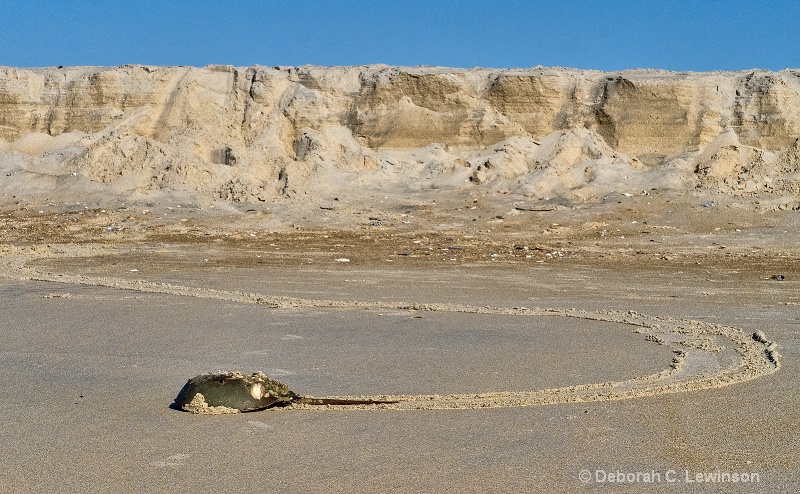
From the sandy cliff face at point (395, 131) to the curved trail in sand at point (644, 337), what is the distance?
10307 millimetres

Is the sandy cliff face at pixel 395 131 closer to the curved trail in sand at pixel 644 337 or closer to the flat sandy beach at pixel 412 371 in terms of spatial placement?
the flat sandy beach at pixel 412 371

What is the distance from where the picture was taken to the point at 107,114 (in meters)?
24.7

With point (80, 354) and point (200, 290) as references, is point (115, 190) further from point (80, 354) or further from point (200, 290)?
point (80, 354)

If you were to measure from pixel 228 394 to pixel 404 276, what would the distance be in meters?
7.14

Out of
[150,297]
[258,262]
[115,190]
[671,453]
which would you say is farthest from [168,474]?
[115,190]

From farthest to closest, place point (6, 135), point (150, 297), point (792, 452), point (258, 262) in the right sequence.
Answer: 1. point (6, 135)
2. point (258, 262)
3. point (150, 297)
4. point (792, 452)

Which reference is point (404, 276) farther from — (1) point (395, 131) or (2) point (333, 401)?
(1) point (395, 131)

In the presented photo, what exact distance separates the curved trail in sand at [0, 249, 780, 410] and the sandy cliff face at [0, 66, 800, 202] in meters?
10.3

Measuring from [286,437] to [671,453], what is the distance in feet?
6.15

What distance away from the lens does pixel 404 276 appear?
480 inches

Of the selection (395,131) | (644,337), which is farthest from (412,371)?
(395,131)

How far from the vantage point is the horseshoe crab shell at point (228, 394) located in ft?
16.8

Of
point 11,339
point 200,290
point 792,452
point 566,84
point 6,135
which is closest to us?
point 792,452

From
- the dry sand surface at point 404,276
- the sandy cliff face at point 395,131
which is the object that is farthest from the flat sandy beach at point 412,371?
the sandy cliff face at point 395,131
